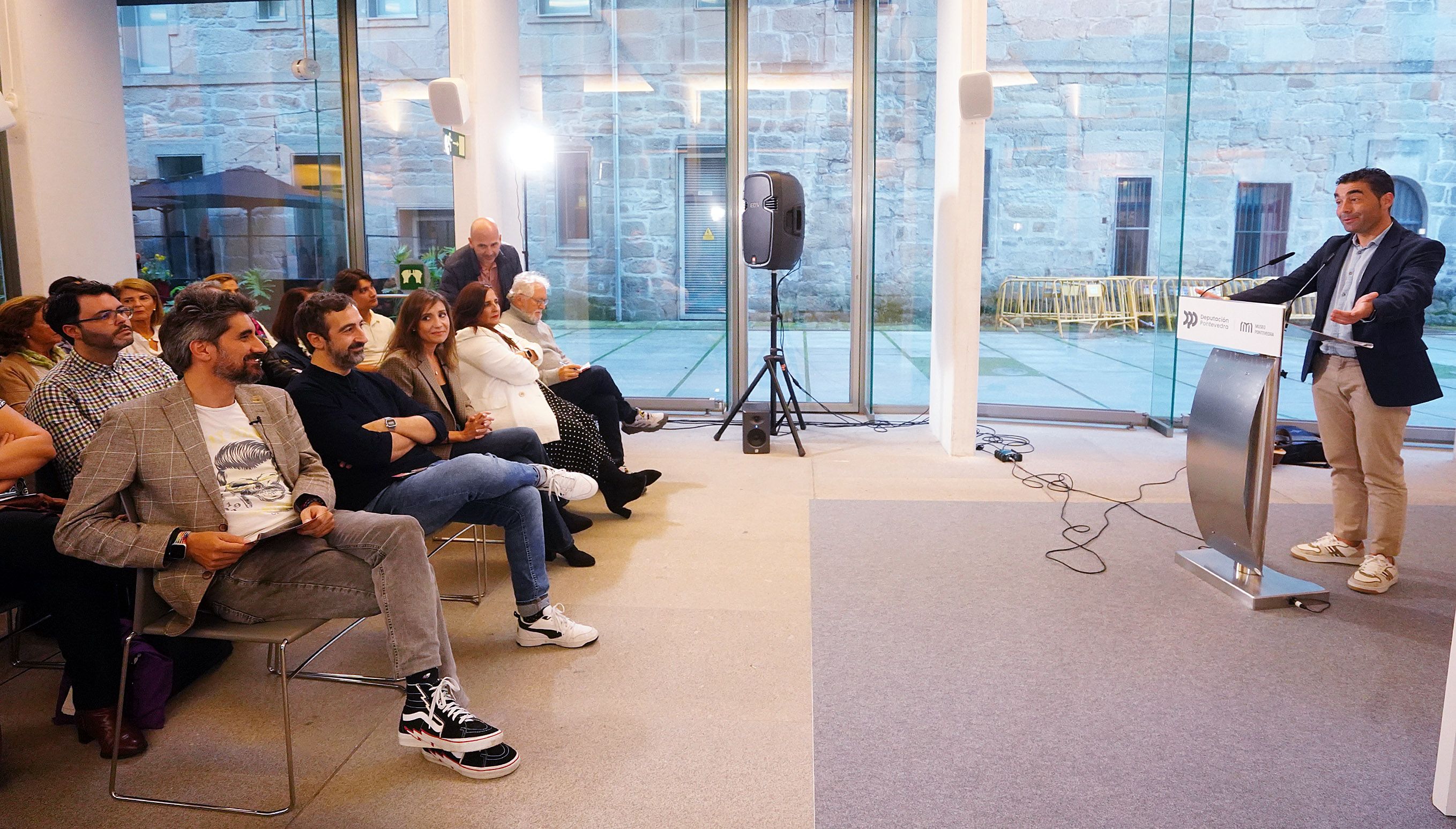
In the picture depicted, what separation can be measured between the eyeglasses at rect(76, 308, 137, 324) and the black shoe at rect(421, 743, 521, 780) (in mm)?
1537

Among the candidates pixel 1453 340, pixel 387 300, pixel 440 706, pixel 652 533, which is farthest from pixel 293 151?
pixel 1453 340

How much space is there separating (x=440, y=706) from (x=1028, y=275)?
5889 millimetres

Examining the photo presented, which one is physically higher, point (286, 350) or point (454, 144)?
point (454, 144)

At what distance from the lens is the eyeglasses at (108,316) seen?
289 centimetres

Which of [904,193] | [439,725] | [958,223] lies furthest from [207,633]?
[904,193]

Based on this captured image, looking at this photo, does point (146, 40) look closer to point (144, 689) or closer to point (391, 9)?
point (391, 9)

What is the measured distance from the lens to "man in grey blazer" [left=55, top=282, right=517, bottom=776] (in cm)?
236

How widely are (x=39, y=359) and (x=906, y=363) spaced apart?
550cm

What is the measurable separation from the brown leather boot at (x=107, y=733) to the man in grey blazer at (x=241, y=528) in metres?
0.40

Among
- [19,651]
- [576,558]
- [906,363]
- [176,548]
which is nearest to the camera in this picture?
[176,548]

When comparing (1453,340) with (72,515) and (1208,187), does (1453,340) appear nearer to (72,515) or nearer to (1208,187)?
(1208,187)

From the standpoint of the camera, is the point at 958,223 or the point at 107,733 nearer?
the point at 107,733

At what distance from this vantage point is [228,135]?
7312 millimetres

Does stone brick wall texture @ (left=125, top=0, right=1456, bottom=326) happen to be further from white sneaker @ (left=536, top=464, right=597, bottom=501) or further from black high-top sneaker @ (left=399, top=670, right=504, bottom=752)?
black high-top sneaker @ (left=399, top=670, right=504, bottom=752)
